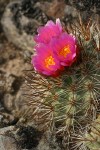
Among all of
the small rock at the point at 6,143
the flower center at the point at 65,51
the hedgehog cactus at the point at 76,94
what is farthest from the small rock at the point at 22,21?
the flower center at the point at 65,51

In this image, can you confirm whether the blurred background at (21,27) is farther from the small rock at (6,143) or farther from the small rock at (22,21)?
the small rock at (6,143)

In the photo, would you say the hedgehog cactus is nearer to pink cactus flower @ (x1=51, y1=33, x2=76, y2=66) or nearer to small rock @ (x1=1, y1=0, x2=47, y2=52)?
pink cactus flower @ (x1=51, y1=33, x2=76, y2=66)

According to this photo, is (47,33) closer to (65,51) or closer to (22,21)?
(65,51)

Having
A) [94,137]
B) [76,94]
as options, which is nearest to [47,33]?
[76,94]

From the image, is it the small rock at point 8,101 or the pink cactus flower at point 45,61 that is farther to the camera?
the small rock at point 8,101

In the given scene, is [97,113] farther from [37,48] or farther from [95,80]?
[37,48]

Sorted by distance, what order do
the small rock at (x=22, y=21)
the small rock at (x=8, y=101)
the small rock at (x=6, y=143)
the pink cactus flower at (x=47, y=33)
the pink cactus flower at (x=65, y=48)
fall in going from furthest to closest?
the small rock at (x=22, y=21) → the small rock at (x=8, y=101) → the small rock at (x=6, y=143) → the pink cactus flower at (x=47, y=33) → the pink cactus flower at (x=65, y=48)

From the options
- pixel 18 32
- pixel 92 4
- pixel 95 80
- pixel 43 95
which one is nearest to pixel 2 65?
pixel 18 32
